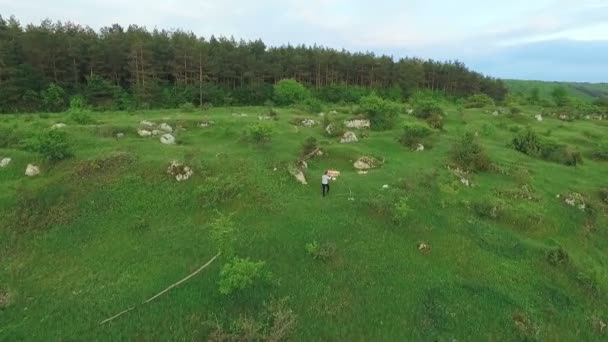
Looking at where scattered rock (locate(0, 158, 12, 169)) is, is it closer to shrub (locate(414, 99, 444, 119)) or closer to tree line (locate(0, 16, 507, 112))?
tree line (locate(0, 16, 507, 112))

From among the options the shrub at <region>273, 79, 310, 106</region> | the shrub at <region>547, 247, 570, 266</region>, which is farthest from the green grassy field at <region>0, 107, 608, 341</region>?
the shrub at <region>273, 79, 310, 106</region>

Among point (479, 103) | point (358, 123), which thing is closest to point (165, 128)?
point (358, 123)

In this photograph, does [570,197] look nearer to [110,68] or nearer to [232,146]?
[232,146]

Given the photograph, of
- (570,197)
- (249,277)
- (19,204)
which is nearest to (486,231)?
(570,197)

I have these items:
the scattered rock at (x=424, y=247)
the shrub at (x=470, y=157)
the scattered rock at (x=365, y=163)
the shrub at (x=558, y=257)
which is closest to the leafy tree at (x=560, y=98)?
the shrub at (x=470, y=157)

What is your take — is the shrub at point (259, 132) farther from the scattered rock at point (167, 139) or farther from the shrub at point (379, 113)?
the shrub at point (379, 113)

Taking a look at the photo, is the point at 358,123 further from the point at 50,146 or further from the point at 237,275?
the point at 237,275
